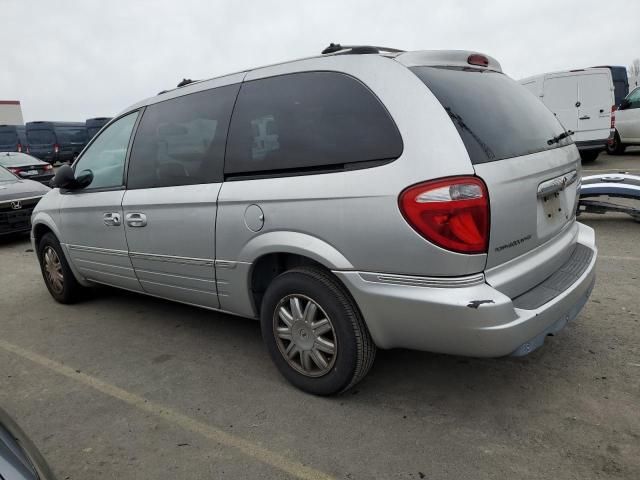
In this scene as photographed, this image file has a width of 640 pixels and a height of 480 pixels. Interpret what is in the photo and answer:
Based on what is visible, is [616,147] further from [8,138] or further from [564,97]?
[8,138]

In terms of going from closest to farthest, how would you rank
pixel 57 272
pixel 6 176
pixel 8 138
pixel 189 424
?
pixel 189 424 → pixel 57 272 → pixel 6 176 → pixel 8 138

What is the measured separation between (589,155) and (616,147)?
1.75m

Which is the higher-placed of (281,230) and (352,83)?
(352,83)

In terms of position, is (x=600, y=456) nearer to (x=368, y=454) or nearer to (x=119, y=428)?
(x=368, y=454)

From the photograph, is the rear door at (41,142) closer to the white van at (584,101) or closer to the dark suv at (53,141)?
the dark suv at (53,141)

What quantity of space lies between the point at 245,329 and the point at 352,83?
2.15m

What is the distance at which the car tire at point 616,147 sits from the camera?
13.8m

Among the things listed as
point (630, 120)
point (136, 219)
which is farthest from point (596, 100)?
point (136, 219)

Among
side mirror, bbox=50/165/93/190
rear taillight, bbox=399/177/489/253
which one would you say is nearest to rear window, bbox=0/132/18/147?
side mirror, bbox=50/165/93/190

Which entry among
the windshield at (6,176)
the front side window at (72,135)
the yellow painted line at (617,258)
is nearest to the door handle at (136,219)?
the yellow painted line at (617,258)

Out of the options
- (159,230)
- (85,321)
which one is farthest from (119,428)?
(85,321)

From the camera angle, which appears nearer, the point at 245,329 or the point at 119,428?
the point at 119,428

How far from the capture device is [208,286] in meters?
3.21

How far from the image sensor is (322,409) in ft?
8.81
